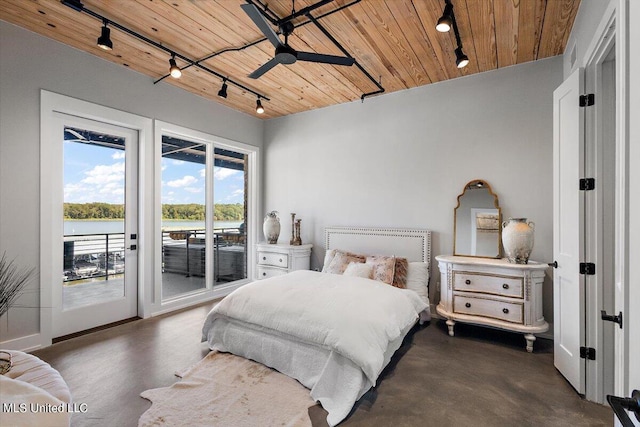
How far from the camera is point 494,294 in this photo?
3.03 meters

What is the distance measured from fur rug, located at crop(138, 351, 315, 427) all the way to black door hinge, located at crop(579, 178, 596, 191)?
2508 millimetres

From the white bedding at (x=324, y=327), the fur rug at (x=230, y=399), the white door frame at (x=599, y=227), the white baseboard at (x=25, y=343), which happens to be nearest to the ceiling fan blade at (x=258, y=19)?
the white bedding at (x=324, y=327)

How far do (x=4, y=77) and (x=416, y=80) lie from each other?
4.36 m

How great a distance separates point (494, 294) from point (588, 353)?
92 centimetres

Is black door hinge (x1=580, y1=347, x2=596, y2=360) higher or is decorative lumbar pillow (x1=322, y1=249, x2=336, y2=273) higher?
decorative lumbar pillow (x1=322, y1=249, x2=336, y2=273)

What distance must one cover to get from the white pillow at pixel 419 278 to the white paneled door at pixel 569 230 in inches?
51.9

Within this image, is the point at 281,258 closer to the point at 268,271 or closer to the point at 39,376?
the point at 268,271

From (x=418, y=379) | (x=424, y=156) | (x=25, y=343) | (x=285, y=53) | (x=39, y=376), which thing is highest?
(x=285, y=53)

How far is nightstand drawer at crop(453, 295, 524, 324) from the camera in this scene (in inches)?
115

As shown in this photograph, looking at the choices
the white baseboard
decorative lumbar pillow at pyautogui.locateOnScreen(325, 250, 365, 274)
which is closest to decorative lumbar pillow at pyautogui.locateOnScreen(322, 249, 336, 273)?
decorative lumbar pillow at pyautogui.locateOnScreen(325, 250, 365, 274)

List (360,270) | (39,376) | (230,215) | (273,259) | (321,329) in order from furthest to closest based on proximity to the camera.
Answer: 1. (230,215)
2. (273,259)
3. (360,270)
4. (321,329)
5. (39,376)

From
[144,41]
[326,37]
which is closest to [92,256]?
[144,41]

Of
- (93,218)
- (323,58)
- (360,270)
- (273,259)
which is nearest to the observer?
(323,58)

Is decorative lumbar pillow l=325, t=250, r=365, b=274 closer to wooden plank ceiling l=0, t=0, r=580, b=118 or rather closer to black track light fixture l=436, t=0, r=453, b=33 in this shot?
wooden plank ceiling l=0, t=0, r=580, b=118
